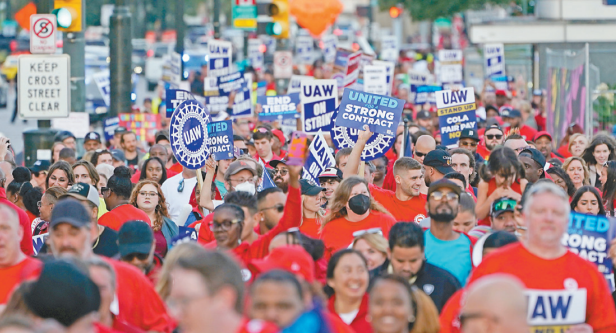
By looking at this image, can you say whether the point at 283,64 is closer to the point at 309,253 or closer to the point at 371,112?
the point at 371,112

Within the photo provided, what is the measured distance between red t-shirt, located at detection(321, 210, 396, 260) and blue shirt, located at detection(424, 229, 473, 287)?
1207 mm

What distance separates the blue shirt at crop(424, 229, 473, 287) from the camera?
22.8ft

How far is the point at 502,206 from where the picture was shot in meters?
7.66

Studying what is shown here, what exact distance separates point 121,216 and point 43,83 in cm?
560

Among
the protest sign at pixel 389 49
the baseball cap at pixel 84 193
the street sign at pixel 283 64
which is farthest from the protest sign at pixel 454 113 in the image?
the protest sign at pixel 389 49

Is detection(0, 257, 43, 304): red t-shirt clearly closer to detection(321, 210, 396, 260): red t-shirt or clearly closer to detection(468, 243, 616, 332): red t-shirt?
detection(468, 243, 616, 332): red t-shirt

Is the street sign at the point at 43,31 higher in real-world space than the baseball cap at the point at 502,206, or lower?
higher

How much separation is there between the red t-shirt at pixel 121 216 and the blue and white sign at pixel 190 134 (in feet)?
6.79

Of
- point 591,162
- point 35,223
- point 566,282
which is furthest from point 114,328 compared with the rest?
point 591,162

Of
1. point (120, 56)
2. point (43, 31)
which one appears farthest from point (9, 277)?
point (120, 56)

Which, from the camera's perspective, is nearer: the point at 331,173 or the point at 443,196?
the point at 443,196

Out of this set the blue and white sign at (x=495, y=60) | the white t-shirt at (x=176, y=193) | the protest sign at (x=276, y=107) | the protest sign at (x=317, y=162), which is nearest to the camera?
the white t-shirt at (x=176, y=193)

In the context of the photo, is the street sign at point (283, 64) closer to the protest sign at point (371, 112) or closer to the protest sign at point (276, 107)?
the protest sign at point (276, 107)

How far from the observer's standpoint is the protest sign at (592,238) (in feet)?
21.7
